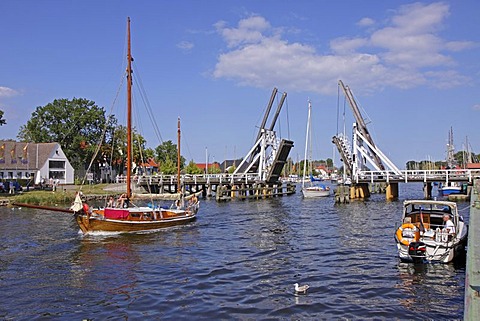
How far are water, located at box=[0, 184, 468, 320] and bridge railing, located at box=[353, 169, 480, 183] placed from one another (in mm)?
22785

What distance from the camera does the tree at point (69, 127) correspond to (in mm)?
78750

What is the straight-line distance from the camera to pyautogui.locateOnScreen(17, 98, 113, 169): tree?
78.8 metres

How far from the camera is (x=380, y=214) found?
35.7 metres

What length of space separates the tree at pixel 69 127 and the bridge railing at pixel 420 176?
157ft

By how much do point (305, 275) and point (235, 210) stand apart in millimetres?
26129

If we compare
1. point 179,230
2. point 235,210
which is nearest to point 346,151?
point 235,210

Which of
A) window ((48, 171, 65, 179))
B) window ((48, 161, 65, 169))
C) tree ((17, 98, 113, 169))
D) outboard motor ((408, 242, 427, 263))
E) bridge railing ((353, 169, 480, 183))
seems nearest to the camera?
outboard motor ((408, 242, 427, 263))

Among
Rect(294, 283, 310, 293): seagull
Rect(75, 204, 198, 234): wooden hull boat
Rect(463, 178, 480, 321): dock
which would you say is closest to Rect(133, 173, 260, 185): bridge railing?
Rect(75, 204, 198, 234): wooden hull boat

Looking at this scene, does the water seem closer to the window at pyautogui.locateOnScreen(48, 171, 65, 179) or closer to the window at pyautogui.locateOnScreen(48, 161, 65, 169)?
the window at pyautogui.locateOnScreen(48, 161, 65, 169)

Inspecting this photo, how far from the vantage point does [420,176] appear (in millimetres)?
47906

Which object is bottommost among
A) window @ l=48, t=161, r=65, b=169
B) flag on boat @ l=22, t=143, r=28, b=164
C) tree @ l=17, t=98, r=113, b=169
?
window @ l=48, t=161, r=65, b=169

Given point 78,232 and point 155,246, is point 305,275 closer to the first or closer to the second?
point 155,246

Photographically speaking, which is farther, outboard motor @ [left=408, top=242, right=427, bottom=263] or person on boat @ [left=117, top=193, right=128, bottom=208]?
person on boat @ [left=117, top=193, right=128, bottom=208]

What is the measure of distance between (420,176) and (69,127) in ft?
190
